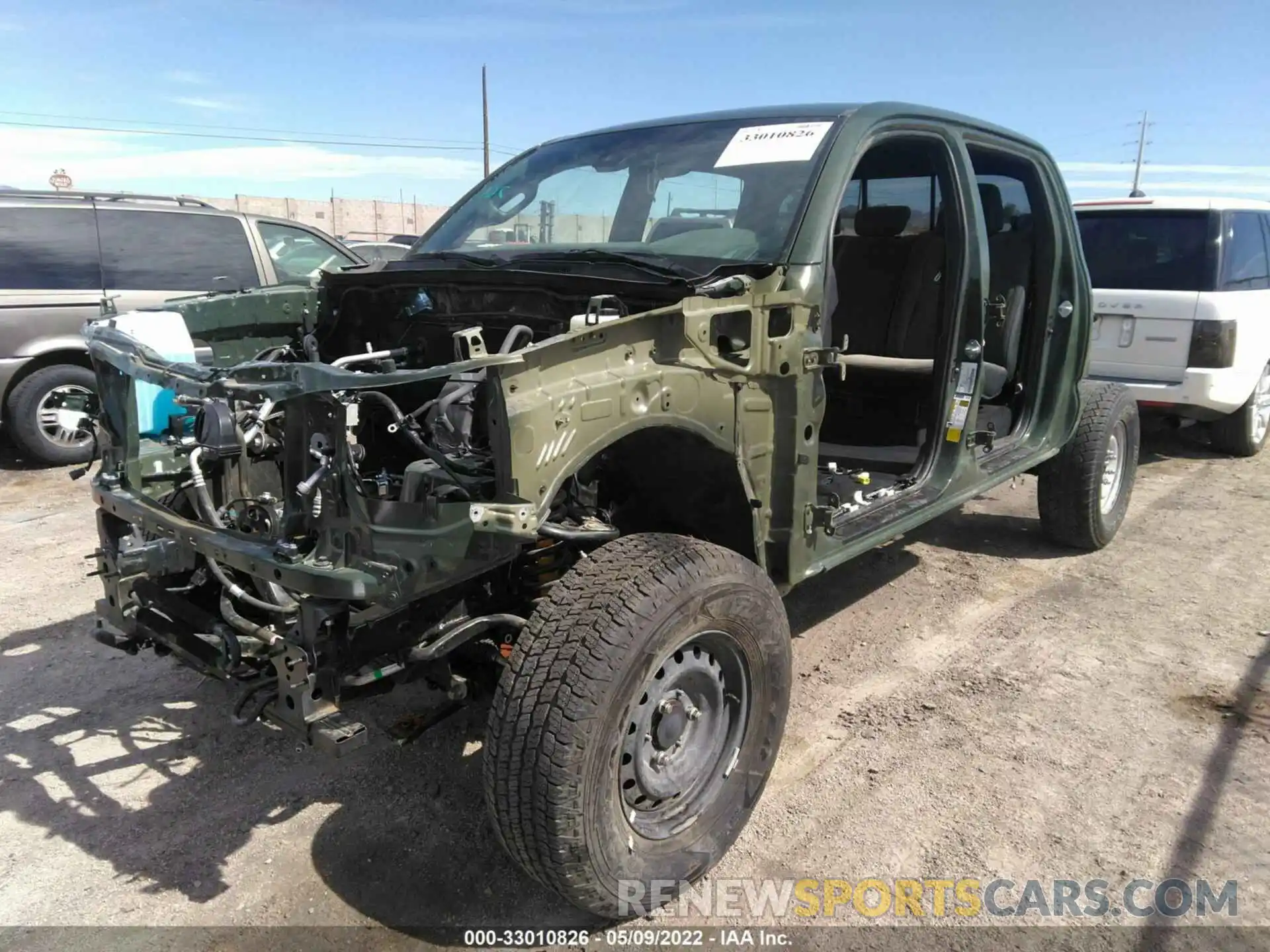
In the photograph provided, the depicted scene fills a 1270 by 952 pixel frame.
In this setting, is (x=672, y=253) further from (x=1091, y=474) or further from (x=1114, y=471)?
(x=1114, y=471)

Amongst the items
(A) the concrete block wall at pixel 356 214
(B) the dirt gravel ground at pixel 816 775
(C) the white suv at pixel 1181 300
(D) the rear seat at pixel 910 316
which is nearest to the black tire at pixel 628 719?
(B) the dirt gravel ground at pixel 816 775

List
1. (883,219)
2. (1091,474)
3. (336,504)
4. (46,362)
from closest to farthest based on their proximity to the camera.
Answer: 1. (336,504)
2. (883,219)
3. (1091,474)
4. (46,362)

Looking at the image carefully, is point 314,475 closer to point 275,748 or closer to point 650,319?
point 650,319

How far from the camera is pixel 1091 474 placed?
4984 mm

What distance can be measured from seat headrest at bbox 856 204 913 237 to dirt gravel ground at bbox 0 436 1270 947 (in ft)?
5.90

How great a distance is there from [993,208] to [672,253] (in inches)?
90.8

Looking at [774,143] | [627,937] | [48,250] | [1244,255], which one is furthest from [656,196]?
[48,250]

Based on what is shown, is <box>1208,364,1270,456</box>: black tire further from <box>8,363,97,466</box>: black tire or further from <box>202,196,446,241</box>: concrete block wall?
<box>202,196,446,241</box>: concrete block wall

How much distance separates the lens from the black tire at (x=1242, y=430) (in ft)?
24.3

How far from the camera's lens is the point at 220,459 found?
295cm

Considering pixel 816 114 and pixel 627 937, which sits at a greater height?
pixel 816 114

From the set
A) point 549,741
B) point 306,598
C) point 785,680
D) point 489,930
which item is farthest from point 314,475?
point 785,680

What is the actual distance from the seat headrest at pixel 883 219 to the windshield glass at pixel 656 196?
1262 mm

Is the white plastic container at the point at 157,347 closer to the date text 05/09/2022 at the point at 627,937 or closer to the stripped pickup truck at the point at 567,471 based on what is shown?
the stripped pickup truck at the point at 567,471
